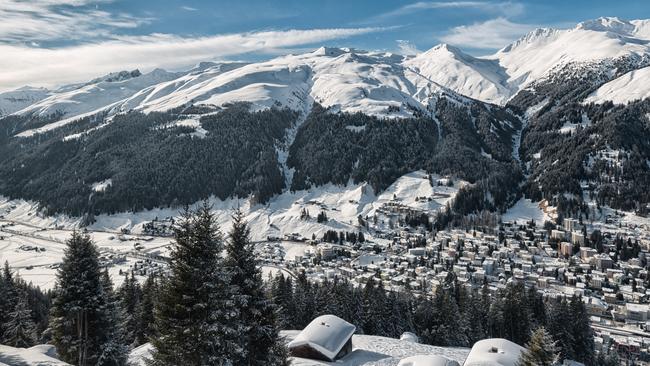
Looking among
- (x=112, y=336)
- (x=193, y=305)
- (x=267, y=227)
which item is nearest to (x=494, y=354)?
(x=193, y=305)

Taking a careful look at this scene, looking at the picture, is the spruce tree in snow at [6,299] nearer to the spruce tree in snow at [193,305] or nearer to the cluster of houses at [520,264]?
the spruce tree in snow at [193,305]

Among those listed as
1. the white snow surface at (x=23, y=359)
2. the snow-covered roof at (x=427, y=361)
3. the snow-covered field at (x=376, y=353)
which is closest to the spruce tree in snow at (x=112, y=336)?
the snow-covered field at (x=376, y=353)

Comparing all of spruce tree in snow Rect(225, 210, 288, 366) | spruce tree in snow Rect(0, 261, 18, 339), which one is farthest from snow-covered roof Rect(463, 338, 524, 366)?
spruce tree in snow Rect(0, 261, 18, 339)

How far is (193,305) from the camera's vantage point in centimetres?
2045

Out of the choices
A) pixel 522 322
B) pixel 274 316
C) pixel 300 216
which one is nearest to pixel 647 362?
pixel 522 322

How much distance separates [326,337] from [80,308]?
1997cm

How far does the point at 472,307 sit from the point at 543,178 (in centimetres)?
14620

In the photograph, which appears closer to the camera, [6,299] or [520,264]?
[6,299]

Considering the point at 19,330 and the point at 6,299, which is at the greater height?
the point at 6,299

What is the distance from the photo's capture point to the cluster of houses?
322 ft

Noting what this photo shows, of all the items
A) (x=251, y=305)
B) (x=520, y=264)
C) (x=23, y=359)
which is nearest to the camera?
(x=23, y=359)

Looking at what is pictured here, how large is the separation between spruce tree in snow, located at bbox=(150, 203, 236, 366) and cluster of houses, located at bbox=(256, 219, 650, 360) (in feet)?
268

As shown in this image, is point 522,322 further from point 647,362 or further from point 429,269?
point 429,269

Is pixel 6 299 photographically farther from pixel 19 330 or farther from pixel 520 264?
pixel 520 264
